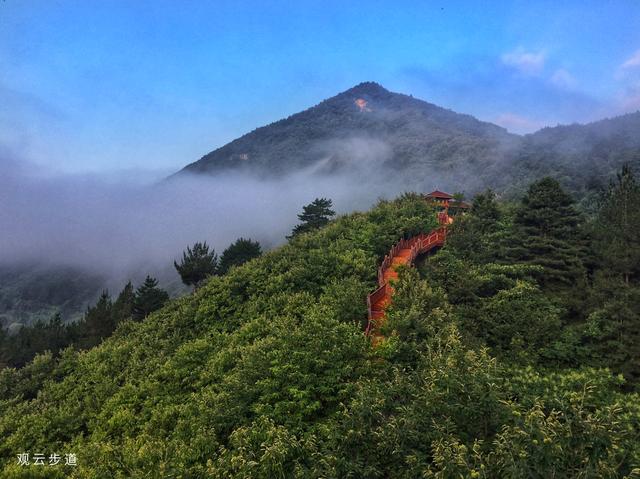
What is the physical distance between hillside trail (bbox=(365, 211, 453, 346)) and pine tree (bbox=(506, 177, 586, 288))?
4.33 metres

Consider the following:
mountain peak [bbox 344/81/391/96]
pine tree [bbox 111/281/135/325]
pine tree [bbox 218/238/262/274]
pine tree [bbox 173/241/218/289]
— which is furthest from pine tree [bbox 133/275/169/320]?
mountain peak [bbox 344/81/391/96]

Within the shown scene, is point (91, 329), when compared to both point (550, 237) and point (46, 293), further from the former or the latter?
point (46, 293)

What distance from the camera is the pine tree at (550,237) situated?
17.0m

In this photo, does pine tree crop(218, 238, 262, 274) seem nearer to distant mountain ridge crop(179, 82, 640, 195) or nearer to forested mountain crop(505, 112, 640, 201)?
forested mountain crop(505, 112, 640, 201)

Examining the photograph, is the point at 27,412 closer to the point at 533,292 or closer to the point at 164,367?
the point at 164,367

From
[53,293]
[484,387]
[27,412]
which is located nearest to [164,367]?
[27,412]

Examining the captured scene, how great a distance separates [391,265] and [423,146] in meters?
82.9

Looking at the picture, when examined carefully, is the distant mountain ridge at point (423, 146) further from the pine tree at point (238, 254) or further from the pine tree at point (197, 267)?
the pine tree at point (197, 267)

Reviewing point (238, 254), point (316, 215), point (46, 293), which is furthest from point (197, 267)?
point (46, 293)

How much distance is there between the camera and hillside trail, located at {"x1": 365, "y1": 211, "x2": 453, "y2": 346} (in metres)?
14.5

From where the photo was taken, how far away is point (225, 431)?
10867 mm

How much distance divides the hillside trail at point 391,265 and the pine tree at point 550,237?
4.33m

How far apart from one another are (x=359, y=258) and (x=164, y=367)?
10.3 metres

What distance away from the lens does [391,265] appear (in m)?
20.4
